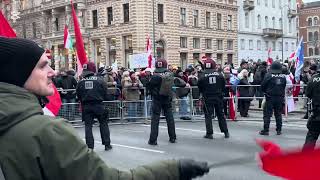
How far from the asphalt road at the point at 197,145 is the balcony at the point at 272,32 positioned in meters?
57.6

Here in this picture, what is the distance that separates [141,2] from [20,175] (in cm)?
5042

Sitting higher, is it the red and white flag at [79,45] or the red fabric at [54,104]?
the red and white flag at [79,45]

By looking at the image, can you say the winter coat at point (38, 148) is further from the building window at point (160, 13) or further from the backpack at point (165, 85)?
the building window at point (160, 13)

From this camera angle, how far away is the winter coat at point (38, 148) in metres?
1.96

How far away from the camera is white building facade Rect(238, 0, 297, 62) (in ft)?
Answer: 221

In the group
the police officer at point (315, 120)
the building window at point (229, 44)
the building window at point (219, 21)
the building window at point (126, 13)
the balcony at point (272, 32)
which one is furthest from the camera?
the balcony at point (272, 32)

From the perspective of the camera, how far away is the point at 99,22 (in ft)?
→ 188

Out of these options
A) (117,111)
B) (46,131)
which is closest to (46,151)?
(46,131)

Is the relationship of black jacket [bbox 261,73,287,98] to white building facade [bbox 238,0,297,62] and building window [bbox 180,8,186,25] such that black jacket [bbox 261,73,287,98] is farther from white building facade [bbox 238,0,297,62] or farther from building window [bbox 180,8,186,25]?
white building facade [bbox 238,0,297,62]

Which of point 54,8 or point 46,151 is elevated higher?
point 54,8

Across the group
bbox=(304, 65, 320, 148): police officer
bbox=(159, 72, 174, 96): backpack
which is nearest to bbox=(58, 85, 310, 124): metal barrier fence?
bbox=(159, 72, 174, 96): backpack

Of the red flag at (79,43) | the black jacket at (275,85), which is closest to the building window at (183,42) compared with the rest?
the black jacket at (275,85)

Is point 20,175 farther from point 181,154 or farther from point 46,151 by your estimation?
point 181,154

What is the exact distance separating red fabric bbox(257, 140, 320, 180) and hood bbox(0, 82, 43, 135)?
0.97 m
